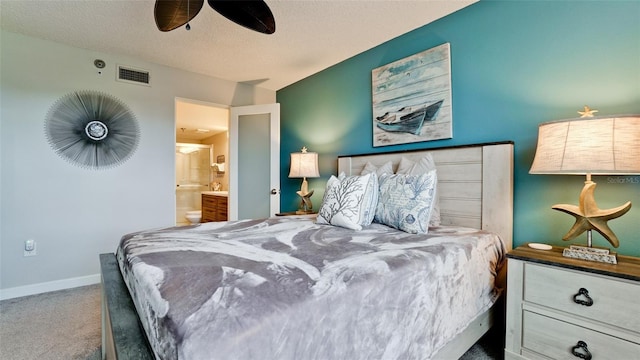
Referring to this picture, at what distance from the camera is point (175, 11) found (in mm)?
1586

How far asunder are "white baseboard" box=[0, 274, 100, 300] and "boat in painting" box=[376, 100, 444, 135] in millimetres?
3402

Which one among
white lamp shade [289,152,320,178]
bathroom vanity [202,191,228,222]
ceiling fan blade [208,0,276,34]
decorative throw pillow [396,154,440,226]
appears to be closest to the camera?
ceiling fan blade [208,0,276,34]

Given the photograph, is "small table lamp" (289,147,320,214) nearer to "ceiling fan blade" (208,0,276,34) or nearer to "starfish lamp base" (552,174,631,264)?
"ceiling fan blade" (208,0,276,34)

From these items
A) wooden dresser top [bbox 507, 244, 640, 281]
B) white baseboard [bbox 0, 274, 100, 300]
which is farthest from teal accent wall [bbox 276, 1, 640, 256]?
white baseboard [bbox 0, 274, 100, 300]

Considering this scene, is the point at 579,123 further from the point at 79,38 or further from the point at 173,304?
the point at 79,38

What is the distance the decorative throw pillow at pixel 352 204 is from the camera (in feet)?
6.08

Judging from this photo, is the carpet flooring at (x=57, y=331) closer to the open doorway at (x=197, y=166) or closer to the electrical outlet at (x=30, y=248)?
the electrical outlet at (x=30, y=248)

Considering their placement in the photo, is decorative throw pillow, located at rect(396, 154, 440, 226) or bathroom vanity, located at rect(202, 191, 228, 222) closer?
decorative throw pillow, located at rect(396, 154, 440, 226)

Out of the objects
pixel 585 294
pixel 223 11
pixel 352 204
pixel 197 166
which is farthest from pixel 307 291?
pixel 197 166

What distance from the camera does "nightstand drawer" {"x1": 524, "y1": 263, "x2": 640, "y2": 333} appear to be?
116cm

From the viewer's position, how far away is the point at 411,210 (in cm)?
176

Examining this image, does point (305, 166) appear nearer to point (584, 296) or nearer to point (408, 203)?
point (408, 203)

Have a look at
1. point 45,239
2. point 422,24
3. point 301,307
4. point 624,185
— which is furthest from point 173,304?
point 45,239

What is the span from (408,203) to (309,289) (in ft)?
3.73
